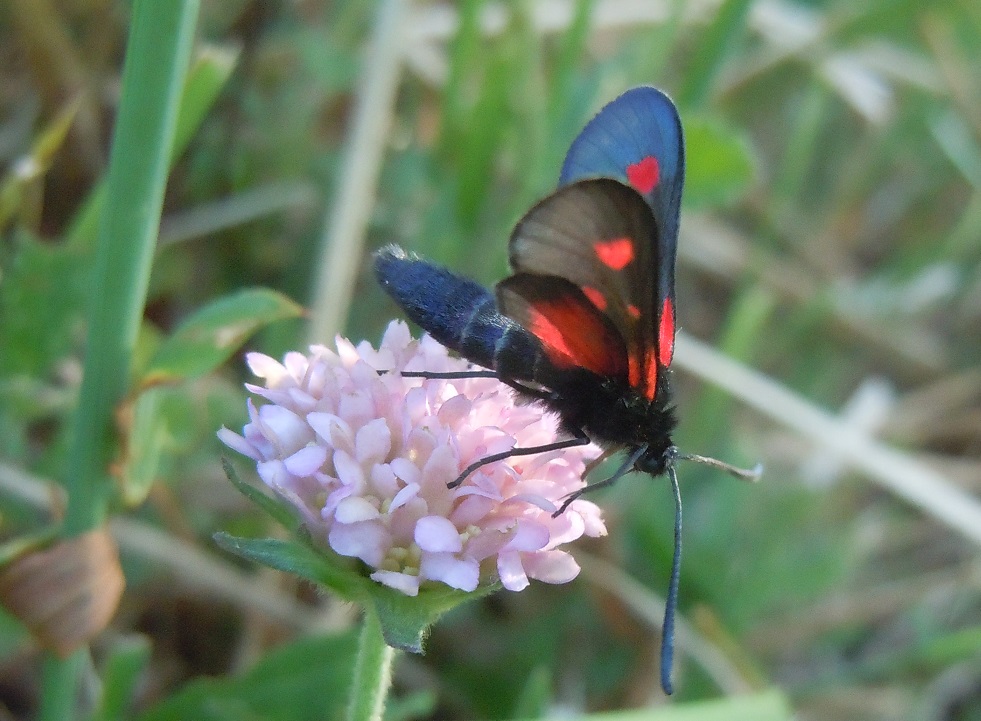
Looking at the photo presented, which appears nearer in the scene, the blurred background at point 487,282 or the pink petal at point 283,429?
the pink petal at point 283,429

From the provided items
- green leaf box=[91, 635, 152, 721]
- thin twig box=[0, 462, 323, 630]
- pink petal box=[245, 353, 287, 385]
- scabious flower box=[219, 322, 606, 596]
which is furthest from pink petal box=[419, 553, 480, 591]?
thin twig box=[0, 462, 323, 630]

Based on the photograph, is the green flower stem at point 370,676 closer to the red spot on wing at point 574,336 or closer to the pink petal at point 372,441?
the pink petal at point 372,441

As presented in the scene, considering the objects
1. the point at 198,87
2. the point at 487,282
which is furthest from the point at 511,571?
the point at 487,282

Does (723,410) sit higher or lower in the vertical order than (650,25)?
lower

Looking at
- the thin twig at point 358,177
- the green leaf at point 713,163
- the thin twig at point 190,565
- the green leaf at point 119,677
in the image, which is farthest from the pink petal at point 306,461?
the green leaf at point 713,163

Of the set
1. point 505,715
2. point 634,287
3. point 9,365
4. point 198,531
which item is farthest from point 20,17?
point 505,715

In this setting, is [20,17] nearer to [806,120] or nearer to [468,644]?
[468,644]
